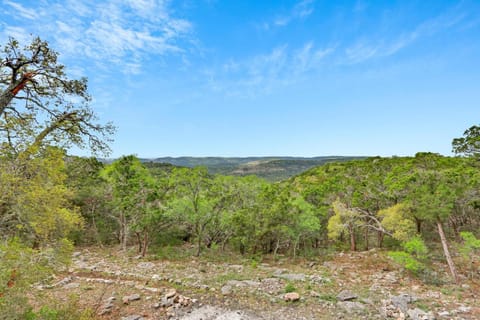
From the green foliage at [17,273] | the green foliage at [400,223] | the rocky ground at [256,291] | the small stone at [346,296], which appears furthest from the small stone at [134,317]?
the green foliage at [400,223]

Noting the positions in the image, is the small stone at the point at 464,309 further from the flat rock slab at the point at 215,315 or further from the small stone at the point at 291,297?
the flat rock slab at the point at 215,315

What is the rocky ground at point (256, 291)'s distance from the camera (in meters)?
10.3

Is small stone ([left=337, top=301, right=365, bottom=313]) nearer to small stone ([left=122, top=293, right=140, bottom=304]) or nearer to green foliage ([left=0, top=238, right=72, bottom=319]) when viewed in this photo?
small stone ([left=122, top=293, right=140, bottom=304])

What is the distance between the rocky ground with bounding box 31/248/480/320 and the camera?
1028cm

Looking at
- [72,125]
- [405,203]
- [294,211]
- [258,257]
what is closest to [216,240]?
[258,257]

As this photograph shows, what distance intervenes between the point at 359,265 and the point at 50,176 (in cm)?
1802

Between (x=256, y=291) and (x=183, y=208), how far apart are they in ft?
26.8

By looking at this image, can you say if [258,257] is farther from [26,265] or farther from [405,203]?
[26,265]

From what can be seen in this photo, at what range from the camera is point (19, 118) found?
26.6 ft

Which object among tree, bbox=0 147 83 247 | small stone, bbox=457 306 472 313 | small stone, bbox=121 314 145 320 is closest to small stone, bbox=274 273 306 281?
small stone, bbox=457 306 472 313

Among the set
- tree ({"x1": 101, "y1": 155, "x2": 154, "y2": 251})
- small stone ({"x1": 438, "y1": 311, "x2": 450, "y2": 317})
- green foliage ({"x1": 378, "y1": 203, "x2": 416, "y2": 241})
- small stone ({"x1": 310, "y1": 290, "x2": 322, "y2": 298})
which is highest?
tree ({"x1": 101, "y1": 155, "x2": 154, "y2": 251})

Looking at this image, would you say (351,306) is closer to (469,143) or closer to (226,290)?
(226,290)

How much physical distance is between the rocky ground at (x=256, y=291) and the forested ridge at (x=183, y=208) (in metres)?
1.44

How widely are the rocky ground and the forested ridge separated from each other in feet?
4.71
